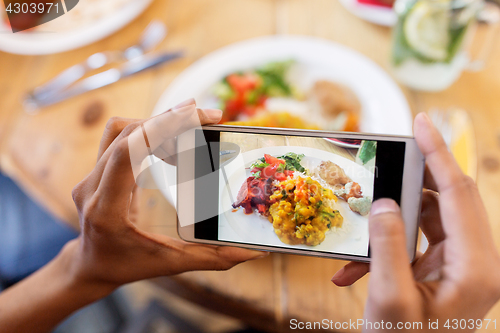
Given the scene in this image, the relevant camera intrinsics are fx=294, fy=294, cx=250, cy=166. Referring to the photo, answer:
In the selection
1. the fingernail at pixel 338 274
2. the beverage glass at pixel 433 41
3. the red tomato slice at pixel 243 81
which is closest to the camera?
the fingernail at pixel 338 274

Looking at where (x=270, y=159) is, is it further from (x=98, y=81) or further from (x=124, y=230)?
(x=98, y=81)

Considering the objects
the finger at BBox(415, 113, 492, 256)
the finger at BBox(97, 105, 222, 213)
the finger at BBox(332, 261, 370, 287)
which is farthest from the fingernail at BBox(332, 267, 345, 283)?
the finger at BBox(97, 105, 222, 213)

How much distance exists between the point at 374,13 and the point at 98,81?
1.83ft

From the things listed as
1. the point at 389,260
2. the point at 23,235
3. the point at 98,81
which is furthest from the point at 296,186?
the point at 23,235

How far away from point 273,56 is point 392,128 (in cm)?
25

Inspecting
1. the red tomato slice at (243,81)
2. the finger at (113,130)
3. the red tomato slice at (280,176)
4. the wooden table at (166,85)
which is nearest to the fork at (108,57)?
the wooden table at (166,85)

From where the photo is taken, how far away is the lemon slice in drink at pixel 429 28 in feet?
1.46

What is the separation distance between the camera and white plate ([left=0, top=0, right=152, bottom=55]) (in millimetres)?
571

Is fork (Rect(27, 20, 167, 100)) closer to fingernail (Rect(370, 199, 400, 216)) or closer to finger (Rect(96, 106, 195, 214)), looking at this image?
finger (Rect(96, 106, 195, 214))

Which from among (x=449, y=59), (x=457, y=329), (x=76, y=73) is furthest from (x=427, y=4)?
(x=76, y=73)

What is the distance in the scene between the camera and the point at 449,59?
19.2 inches

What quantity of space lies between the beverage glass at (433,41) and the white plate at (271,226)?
0.33 metres

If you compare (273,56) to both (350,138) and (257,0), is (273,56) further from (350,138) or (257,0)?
(350,138)

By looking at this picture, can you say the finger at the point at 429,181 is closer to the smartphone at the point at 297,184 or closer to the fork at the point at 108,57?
the smartphone at the point at 297,184
